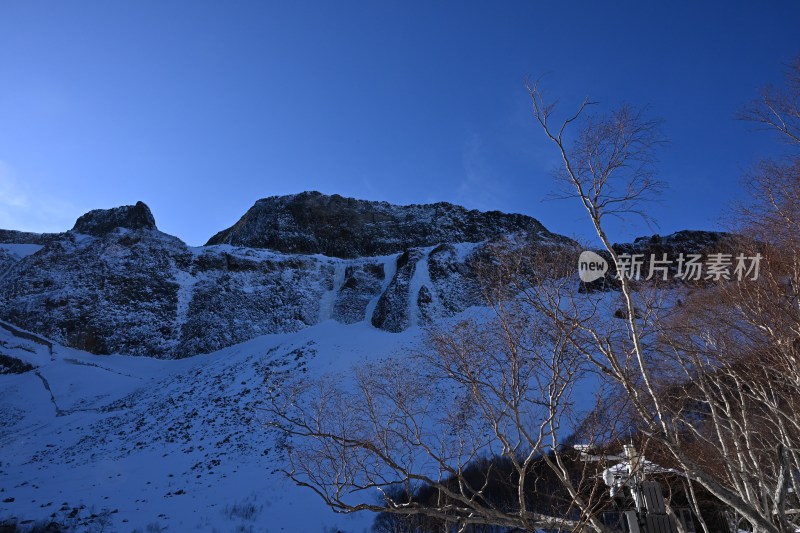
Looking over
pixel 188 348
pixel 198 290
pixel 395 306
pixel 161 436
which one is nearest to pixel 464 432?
pixel 161 436

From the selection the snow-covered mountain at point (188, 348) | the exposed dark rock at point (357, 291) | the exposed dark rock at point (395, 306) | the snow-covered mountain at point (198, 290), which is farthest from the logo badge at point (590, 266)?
the exposed dark rock at point (357, 291)

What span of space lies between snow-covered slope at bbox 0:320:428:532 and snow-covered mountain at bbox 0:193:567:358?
5.18ft

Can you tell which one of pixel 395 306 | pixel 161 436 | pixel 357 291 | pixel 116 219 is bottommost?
pixel 161 436

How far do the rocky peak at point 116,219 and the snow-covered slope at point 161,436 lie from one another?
24.2m

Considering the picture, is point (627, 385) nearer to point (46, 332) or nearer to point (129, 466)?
point (129, 466)

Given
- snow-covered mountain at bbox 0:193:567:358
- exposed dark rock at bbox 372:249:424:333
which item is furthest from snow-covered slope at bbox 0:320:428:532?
snow-covered mountain at bbox 0:193:567:358

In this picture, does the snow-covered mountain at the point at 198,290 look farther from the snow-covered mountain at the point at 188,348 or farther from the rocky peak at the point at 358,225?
the rocky peak at the point at 358,225

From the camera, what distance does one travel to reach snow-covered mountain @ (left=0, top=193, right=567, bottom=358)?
31359 mm

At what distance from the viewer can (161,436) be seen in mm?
21359

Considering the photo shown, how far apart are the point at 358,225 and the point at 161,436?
33.3 metres

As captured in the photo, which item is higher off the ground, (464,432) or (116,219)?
(116,219)

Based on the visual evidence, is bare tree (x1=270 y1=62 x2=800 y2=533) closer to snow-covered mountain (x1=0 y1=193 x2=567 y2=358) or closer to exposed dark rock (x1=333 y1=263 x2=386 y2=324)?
snow-covered mountain (x1=0 y1=193 x2=567 y2=358)

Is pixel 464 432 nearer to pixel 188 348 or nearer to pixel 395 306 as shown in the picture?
pixel 395 306

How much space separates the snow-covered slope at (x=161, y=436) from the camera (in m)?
15.4
